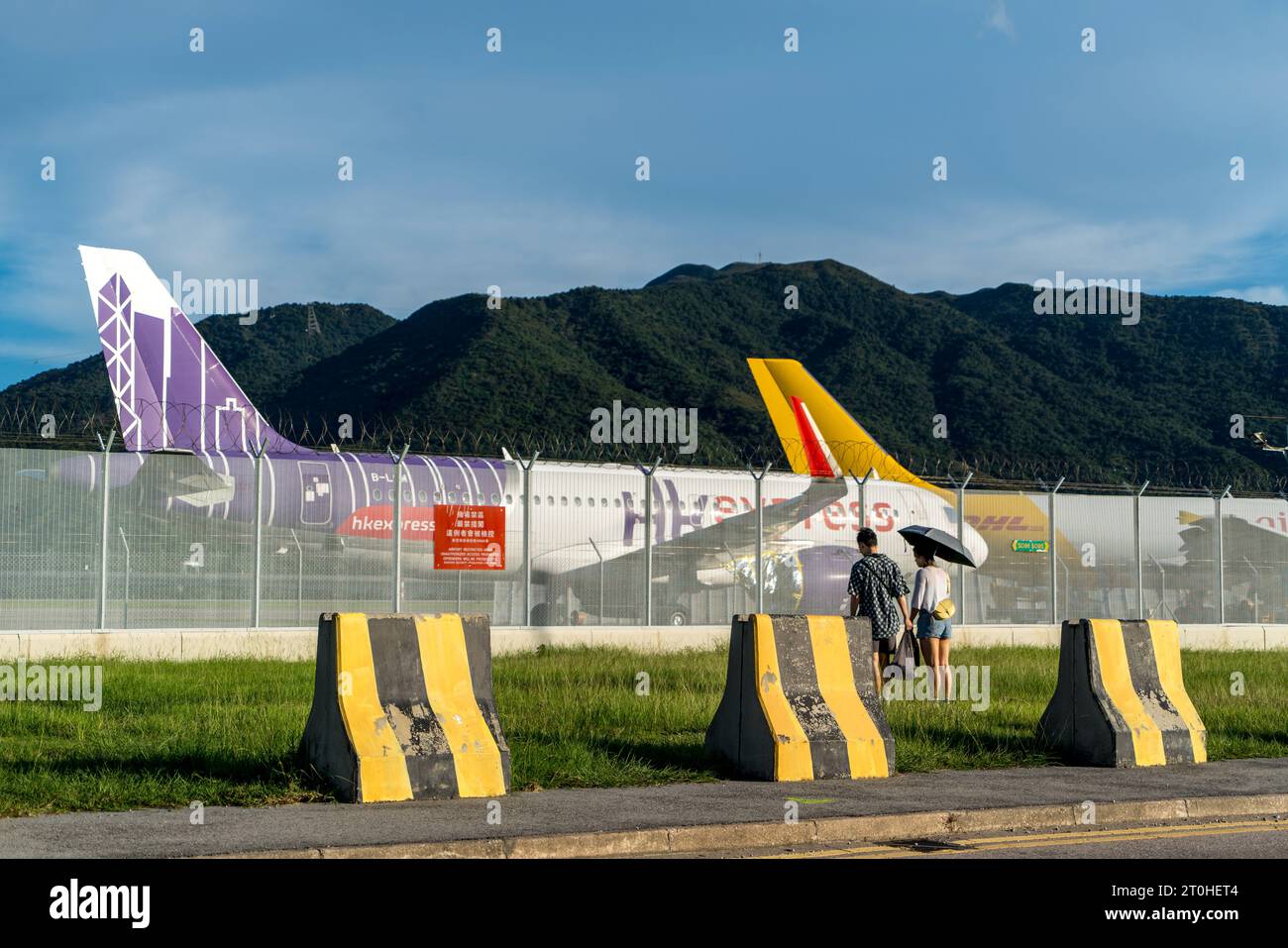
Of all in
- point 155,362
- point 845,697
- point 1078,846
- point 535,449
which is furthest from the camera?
point 155,362

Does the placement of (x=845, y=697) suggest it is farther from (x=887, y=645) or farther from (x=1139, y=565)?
(x=1139, y=565)

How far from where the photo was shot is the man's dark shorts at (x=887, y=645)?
13.5 metres

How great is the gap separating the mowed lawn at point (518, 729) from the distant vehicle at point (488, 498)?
270 centimetres

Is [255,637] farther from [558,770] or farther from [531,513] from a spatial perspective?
[558,770]

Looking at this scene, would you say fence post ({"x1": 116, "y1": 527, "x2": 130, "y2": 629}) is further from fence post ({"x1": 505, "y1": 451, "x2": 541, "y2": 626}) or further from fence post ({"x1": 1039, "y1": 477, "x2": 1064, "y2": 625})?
fence post ({"x1": 1039, "y1": 477, "x2": 1064, "y2": 625})

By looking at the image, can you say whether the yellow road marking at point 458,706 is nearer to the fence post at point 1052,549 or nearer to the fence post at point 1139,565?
the fence post at point 1052,549

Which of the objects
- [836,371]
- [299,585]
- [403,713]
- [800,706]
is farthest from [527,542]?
[836,371]

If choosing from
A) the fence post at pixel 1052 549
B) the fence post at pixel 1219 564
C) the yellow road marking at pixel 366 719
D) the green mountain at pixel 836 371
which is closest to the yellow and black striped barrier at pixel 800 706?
the yellow road marking at pixel 366 719

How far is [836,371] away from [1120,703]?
11846 centimetres

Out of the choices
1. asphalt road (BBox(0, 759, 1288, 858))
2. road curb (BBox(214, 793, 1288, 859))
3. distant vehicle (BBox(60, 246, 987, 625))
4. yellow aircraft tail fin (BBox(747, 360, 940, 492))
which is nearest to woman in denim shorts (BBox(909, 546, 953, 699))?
asphalt road (BBox(0, 759, 1288, 858))

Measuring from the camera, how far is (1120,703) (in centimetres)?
1098

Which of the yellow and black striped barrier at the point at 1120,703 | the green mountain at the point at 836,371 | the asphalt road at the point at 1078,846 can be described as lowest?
the asphalt road at the point at 1078,846

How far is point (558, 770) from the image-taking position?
945cm
